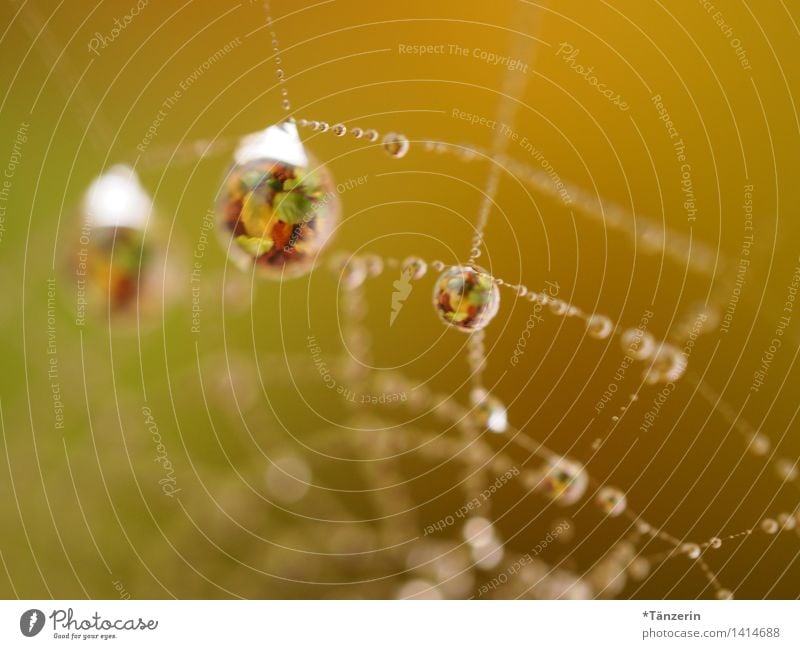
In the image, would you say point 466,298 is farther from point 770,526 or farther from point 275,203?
point 770,526

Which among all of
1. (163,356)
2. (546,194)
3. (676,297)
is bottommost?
(163,356)

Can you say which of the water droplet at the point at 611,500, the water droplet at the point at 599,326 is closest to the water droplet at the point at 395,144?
the water droplet at the point at 599,326

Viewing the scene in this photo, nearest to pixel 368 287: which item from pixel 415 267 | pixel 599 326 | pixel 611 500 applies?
pixel 415 267

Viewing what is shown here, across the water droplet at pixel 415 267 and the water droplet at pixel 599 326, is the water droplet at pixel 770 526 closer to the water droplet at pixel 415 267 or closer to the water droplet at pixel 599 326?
the water droplet at pixel 599 326

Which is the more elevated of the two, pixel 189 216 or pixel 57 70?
pixel 57 70
